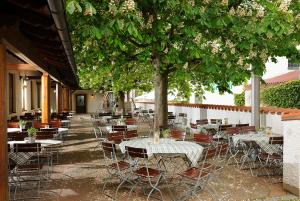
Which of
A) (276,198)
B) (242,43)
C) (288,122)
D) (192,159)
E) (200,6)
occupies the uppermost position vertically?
(200,6)

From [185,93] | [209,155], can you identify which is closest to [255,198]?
[209,155]

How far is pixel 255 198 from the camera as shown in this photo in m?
6.32

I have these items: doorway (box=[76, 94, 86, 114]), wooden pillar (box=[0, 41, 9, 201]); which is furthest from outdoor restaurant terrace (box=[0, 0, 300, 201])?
doorway (box=[76, 94, 86, 114])

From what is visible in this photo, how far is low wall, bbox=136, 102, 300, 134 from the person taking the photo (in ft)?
36.0

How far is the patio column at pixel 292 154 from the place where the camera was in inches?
255

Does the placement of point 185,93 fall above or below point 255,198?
above

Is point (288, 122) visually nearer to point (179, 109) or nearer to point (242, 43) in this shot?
point (242, 43)

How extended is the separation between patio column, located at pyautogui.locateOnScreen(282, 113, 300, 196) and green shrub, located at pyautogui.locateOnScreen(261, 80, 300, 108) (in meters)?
9.42

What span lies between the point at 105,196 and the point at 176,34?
4.33 meters

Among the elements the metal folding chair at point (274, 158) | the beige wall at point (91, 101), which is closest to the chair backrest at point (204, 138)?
the metal folding chair at point (274, 158)

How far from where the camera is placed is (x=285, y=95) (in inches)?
632

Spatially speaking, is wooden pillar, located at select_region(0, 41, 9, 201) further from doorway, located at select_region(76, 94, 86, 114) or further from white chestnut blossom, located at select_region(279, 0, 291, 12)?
doorway, located at select_region(76, 94, 86, 114)

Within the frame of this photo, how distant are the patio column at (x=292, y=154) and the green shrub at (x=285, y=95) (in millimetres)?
9421

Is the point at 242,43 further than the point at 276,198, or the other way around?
the point at 242,43
